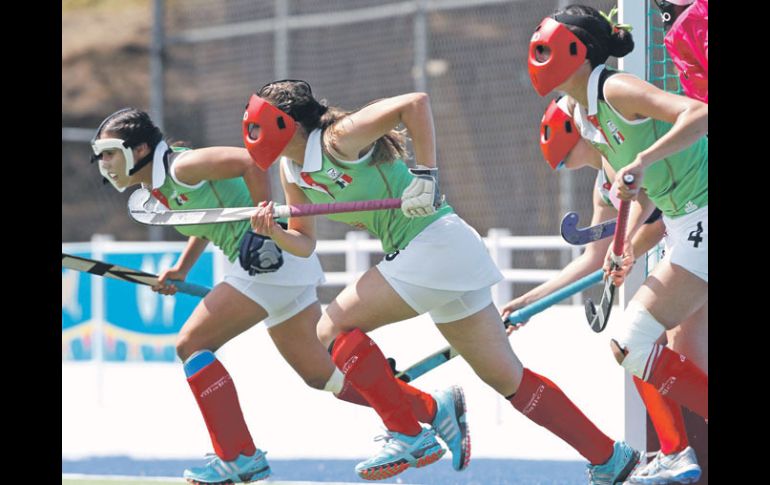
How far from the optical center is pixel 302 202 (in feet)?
15.9

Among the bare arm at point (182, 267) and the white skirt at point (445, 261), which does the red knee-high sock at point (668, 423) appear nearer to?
the white skirt at point (445, 261)

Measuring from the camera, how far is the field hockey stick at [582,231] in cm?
476

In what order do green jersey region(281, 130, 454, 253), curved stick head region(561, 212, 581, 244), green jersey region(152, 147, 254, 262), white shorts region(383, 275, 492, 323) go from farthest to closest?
green jersey region(152, 147, 254, 262)
curved stick head region(561, 212, 581, 244)
green jersey region(281, 130, 454, 253)
white shorts region(383, 275, 492, 323)

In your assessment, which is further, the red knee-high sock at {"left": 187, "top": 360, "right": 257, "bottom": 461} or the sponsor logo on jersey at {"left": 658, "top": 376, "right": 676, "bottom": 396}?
the red knee-high sock at {"left": 187, "top": 360, "right": 257, "bottom": 461}

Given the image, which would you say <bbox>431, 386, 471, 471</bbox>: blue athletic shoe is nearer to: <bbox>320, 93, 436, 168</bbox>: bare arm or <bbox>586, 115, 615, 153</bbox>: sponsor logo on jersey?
<bbox>320, 93, 436, 168</bbox>: bare arm

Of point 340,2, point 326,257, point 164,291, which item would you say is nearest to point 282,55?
point 340,2

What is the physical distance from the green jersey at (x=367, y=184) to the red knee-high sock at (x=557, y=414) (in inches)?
25.8

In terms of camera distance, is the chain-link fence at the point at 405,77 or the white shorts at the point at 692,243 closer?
the white shorts at the point at 692,243

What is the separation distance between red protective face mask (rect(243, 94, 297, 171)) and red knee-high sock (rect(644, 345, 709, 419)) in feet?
4.79

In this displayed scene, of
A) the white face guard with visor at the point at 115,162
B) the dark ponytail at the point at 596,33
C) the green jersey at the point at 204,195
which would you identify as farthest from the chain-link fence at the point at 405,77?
the dark ponytail at the point at 596,33

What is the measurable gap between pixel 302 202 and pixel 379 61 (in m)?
8.11

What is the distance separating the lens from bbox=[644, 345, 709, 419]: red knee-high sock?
168 inches

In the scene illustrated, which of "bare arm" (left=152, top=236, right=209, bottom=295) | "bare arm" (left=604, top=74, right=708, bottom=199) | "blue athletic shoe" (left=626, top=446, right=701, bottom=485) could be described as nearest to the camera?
"bare arm" (left=604, top=74, right=708, bottom=199)

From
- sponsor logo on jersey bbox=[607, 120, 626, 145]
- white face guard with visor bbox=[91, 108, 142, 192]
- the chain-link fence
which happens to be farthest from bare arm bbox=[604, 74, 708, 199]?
the chain-link fence
